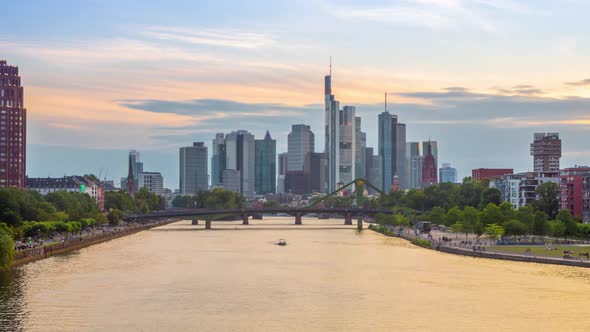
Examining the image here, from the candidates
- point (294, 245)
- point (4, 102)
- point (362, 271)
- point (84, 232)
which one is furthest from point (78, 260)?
point (4, 102)

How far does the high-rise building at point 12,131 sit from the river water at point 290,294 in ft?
288

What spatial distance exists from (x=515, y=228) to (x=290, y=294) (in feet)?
166

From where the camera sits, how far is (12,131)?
185875mm

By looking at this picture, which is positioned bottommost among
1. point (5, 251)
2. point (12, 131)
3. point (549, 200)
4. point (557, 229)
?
point (5, 251)

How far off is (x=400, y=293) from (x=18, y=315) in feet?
86.3

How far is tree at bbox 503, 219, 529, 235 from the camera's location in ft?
364

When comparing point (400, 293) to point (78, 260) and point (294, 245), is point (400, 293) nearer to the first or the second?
point (78, 260)

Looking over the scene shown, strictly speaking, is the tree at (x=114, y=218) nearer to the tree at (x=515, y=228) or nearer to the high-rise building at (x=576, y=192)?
the high-rise building at (x=576, y=192)

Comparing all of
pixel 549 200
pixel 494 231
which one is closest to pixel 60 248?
pixel 494 231

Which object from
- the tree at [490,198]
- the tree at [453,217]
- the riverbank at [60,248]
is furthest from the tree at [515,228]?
the tree at [490,198]

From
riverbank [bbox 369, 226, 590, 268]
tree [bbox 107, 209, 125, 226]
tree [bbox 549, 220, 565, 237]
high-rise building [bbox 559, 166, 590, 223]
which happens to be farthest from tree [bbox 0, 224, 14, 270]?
tree [bbox 107, 209, 125, 226]

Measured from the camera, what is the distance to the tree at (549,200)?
140 metres

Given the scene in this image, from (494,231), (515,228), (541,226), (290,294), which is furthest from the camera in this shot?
(494,231)

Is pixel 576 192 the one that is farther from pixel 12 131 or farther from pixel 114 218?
pixel 12 131
